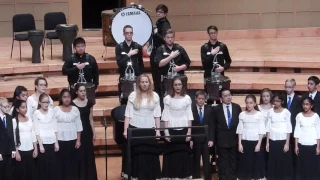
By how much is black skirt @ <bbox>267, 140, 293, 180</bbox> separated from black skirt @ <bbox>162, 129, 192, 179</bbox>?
35.7 inches

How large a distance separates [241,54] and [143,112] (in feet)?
13.2

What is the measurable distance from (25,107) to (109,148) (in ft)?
7.08

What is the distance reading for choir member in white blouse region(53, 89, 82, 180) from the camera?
9.11m

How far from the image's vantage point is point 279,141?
927cm

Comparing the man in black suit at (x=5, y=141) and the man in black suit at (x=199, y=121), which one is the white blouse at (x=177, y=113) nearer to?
the man in black suit at (x=199, y=121)

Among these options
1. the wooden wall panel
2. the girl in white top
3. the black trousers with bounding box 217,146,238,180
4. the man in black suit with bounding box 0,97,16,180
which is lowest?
the black trousers with bounding box 217,146,238,180

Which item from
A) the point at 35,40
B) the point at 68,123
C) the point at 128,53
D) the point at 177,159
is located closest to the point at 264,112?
the point at 177,159

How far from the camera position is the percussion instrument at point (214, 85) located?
10.0 m

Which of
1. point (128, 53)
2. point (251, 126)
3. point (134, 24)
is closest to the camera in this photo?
point (251, 126)

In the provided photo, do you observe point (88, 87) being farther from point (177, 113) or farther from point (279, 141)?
point (279, 141)

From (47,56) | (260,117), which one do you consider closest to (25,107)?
(260,117)

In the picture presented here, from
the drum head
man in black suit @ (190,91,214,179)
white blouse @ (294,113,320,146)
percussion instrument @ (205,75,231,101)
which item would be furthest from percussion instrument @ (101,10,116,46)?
white blouse @ (294,113,320,146)

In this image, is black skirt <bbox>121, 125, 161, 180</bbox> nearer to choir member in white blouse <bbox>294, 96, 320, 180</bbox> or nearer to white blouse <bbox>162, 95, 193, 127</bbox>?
white blouse <bbox>162, 95, 193, 127</bbox>

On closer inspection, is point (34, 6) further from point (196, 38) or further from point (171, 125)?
point (171, 125)
